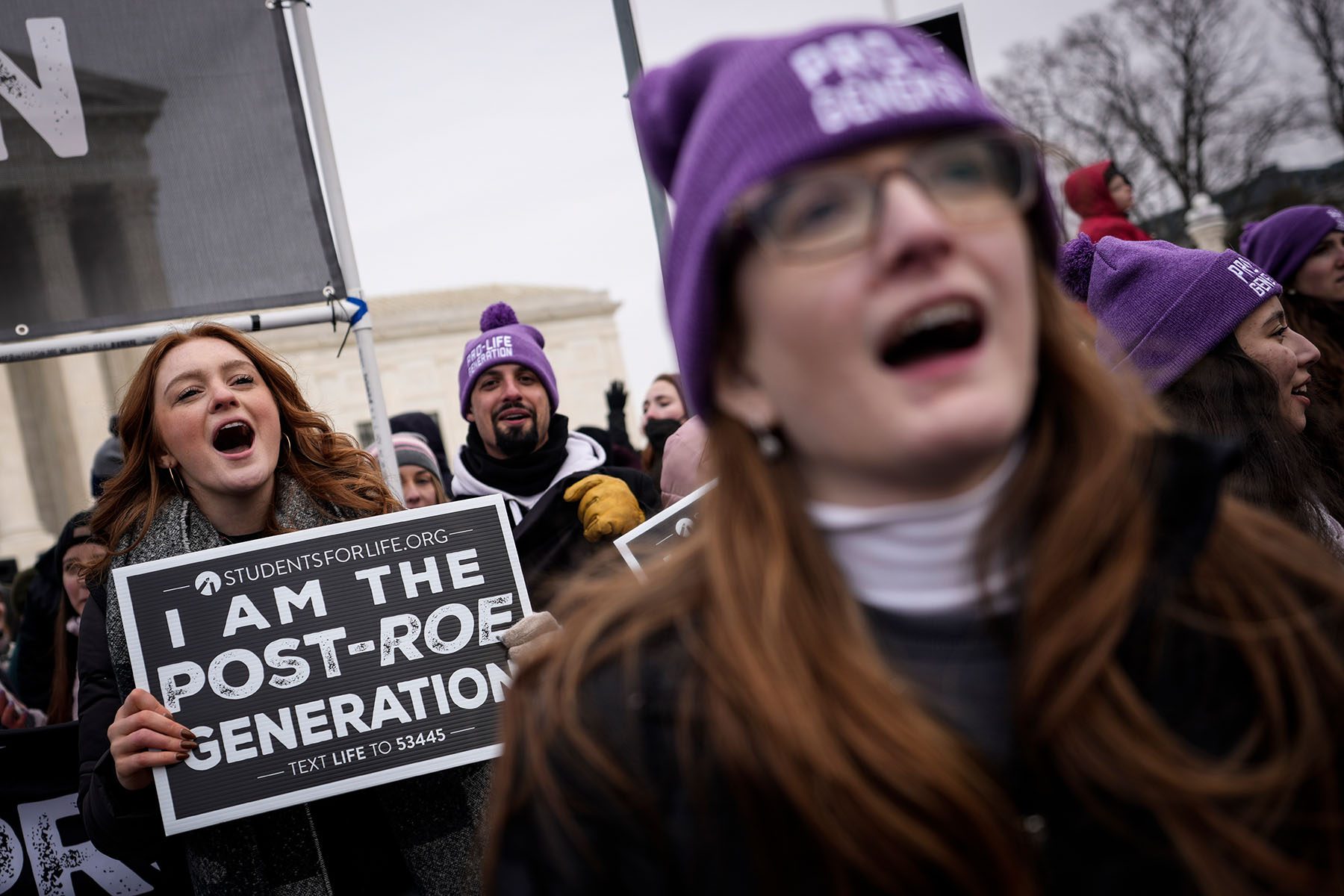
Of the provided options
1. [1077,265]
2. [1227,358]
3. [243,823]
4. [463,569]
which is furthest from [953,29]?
[243,823]

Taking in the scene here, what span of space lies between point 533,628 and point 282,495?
813 millimetres

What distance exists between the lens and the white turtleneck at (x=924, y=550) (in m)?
1.33

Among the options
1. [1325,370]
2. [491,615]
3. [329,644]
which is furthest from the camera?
[1325,370]

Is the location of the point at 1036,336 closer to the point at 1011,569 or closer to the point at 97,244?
the point at 1011,569

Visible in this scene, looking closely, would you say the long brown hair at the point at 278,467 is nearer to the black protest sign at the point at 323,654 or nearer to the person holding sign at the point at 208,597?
the person holding sign at the point at 208,597

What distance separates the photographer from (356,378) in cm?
4916

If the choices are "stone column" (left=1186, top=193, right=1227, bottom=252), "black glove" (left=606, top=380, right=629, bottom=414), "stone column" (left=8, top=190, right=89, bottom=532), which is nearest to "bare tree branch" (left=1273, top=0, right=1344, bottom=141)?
"stone column" (left=1186, top=193, right=1227, bottom=252)

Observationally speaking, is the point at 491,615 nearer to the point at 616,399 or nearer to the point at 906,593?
the point at 906,593

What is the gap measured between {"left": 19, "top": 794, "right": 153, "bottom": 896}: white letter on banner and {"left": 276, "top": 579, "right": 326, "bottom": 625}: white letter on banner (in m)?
1.32

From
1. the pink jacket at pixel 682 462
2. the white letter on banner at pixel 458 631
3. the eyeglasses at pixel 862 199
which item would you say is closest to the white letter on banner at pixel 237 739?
the white letter on banner at pixel 458 631

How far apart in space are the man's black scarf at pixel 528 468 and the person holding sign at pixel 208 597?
1323 mm

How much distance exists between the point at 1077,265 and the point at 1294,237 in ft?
7.28

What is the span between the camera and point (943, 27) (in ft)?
13.6

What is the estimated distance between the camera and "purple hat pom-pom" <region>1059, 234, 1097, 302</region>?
3529mm
